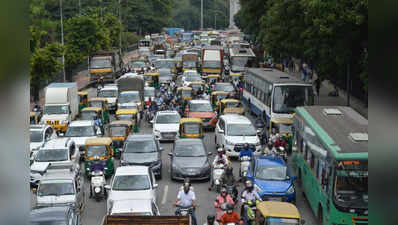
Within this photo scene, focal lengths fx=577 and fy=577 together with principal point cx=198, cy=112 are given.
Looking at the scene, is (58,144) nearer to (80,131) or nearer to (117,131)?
(80,131)

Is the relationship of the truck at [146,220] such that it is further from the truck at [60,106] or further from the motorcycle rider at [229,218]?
the truck at [60,106]

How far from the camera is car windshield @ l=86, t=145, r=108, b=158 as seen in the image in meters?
21.2

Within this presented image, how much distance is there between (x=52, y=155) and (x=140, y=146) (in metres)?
3.22

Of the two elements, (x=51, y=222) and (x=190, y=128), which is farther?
(x=190, y=128)

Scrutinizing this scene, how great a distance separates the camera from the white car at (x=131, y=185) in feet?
52.3

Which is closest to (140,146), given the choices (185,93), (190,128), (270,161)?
(190,128)

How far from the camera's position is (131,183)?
16469 millimetres

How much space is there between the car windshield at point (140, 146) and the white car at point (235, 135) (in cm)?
402

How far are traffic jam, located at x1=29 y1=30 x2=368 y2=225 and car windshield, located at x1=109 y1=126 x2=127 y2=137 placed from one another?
0.05 meters
